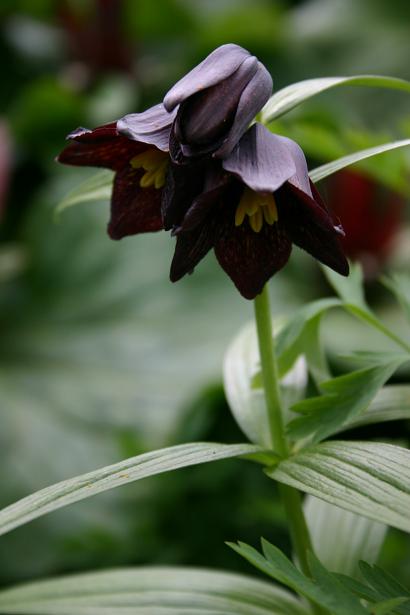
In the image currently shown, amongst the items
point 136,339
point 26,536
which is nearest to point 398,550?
point 26,536

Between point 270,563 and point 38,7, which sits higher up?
point 38,7

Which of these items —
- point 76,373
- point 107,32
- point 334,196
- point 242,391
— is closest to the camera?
point 242,391

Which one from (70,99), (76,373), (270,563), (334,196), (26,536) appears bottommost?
(270,563)

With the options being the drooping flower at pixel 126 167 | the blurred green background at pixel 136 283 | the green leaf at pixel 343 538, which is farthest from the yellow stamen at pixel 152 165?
the green leaf at pixel 343 538

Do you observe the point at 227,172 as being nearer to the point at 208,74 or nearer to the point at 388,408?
the point at 208,74

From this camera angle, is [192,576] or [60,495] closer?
[60,495]

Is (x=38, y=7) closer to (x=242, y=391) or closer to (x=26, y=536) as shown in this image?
(x=26, y=536)
